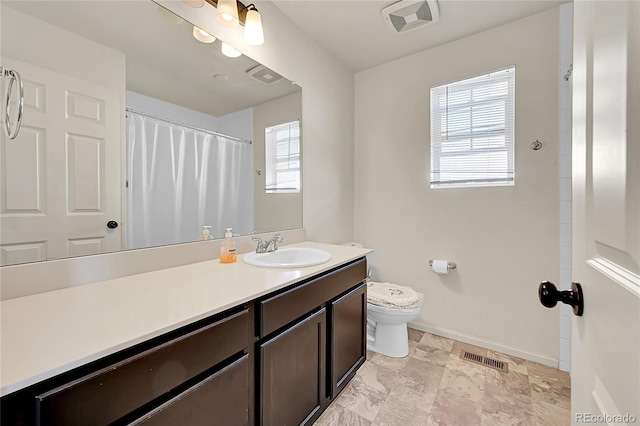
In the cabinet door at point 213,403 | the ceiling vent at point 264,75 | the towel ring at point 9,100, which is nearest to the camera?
the cabinet door at point 213,403

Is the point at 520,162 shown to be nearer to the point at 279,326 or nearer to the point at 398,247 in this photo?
the point at 398,247

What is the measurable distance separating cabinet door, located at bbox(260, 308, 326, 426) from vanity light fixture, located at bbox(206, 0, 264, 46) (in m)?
1.57

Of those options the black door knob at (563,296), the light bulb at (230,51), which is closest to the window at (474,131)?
the light bulb at (230,51)

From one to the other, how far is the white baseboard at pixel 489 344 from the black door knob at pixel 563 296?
6.30ft

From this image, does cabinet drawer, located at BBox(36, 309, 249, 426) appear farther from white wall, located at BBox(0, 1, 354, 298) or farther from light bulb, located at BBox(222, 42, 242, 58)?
light bulb, located at BBox(222, 42, 242, 58)

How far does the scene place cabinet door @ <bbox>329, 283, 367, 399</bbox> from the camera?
1433 mm

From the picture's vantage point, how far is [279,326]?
1091mm

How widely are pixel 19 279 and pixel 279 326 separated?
91 cm

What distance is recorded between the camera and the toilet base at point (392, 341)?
2033 millimetres

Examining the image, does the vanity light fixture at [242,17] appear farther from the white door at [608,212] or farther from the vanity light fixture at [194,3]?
the white door at [608,212]

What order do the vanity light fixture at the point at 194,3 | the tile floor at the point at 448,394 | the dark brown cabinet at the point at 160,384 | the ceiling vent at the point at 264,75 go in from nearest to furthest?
the dark brown cabinet at the point at 160,384
the vanity light fixture at the point at 194,3
the tile floor at the point at 448,394
the ceiling vent at the point at 264,75

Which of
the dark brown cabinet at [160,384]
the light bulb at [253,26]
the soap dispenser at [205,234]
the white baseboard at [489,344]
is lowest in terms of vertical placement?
the white baseboard at [489,344]

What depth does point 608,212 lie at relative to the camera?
1.38 feet

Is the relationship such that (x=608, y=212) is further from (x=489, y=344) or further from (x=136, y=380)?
(x=489, y=344)
